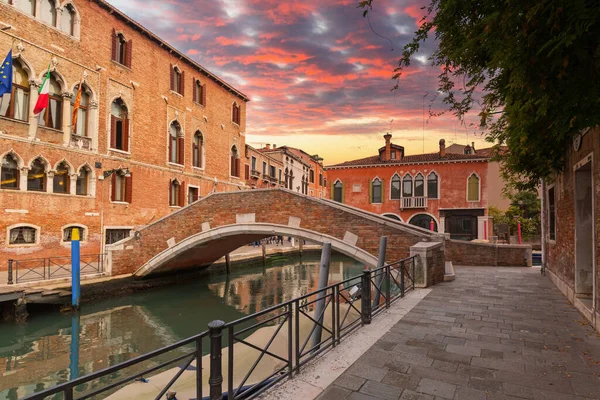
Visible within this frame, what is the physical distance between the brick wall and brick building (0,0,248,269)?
1420cm

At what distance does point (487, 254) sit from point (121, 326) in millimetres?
13111

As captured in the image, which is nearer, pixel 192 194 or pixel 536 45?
pixel 536 45

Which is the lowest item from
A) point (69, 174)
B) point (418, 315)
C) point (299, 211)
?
point (418, 315)

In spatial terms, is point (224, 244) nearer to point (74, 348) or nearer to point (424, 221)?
point (74, 348)

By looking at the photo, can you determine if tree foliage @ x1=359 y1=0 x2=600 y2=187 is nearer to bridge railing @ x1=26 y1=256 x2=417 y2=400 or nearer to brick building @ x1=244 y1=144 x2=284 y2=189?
bridge railing @ x1=26 y1=256 x2=417 y2=400

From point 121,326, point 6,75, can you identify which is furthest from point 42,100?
point 121,326

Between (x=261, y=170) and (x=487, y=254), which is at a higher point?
(x=261, y=170)

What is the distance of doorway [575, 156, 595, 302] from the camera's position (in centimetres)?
623

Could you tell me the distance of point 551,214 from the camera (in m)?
9.31

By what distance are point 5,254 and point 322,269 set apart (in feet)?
38.7

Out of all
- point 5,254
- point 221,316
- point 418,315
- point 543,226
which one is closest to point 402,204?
point 543,226

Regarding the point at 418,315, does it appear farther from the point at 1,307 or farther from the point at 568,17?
the point at 1,307

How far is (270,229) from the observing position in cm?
1169

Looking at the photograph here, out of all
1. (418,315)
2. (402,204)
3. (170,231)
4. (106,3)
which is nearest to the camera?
(418,315)
